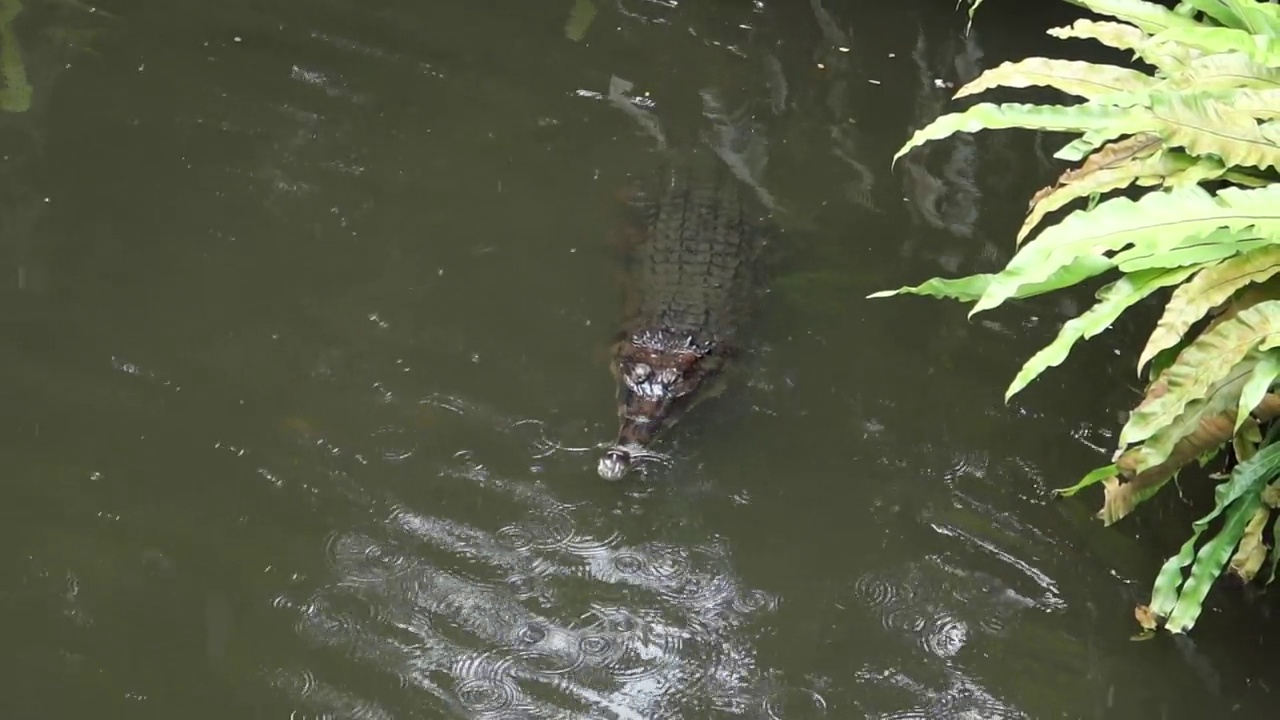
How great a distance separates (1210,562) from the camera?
2541mm

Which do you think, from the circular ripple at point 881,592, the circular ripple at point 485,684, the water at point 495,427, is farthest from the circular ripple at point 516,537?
the circular ripple at point 881,592

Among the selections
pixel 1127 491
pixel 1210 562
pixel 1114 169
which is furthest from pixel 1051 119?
pixel 1210 562

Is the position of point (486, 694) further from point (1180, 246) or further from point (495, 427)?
point (1180, 246)

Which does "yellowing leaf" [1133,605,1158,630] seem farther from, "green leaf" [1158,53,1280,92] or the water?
"green leaf" [1158,53,1280,92]

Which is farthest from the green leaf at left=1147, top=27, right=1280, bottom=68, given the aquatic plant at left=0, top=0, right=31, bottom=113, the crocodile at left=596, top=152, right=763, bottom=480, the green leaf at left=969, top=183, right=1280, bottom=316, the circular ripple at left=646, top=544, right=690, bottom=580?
the aquatic plant at left=0, top=0, right=31, bottom=113

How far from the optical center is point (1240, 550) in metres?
2.69

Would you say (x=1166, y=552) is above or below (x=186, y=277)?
below

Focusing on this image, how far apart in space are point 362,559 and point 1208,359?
2091 mm

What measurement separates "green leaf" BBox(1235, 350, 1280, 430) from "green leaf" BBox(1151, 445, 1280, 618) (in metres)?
0.27

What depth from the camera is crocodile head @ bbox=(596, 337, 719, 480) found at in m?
3.34

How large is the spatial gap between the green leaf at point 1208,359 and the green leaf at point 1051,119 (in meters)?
0.47

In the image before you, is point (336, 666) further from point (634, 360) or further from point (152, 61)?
point (152, 61)

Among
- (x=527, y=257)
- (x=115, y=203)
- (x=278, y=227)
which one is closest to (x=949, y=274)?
(x=527, y=257)

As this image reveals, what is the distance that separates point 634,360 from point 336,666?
134 cm
